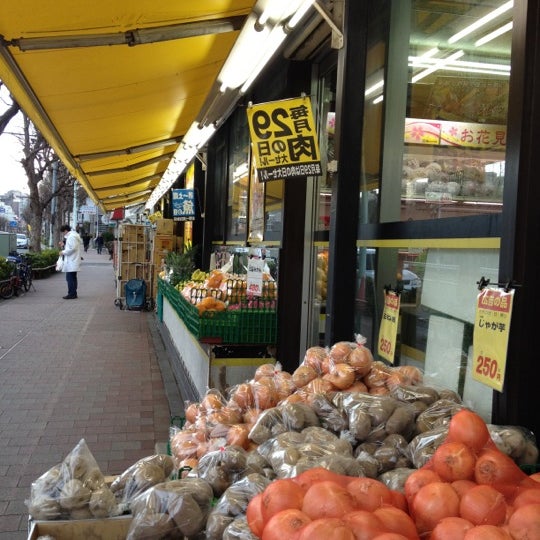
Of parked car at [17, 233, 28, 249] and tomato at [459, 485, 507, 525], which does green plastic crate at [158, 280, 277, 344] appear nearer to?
tomato at [459, 485, 507, 525]

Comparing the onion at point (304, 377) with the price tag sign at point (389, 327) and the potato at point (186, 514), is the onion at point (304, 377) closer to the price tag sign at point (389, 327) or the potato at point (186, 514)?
the price tag sign at point (389, 327)

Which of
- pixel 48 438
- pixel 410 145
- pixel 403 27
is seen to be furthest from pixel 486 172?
pixel 48 438

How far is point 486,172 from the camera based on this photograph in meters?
3.36

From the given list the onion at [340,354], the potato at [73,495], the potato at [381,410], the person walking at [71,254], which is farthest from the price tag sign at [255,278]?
the person walking at [71,254]

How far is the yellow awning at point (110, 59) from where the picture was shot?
4000 millimetres

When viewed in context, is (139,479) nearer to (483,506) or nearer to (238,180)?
(483,506)

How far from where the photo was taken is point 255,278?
5988 millimetres

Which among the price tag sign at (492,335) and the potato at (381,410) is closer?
the price tag sign at (492,335)

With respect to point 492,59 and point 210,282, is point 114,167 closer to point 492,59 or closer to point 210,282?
point 210,282

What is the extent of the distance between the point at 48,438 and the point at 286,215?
3441mm

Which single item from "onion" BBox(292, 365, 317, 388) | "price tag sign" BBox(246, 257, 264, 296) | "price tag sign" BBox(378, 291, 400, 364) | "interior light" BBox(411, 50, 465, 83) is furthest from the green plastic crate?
"interior light" BBox(411, 50, 465, 83)

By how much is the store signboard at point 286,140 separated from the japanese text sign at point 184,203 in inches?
327

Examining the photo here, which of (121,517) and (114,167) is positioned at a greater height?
(114,167)

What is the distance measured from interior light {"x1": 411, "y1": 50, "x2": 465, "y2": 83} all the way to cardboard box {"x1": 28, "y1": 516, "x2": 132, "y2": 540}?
135 inches
